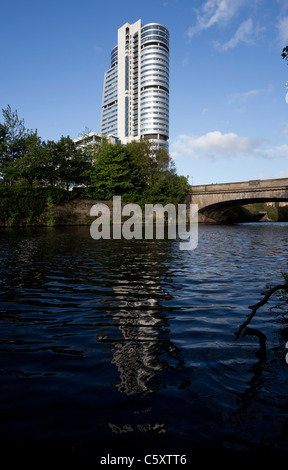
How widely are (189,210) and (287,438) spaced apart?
59.7 meters

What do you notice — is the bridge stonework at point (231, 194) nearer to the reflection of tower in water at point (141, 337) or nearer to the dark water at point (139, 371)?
the dark water at point (139, 371)

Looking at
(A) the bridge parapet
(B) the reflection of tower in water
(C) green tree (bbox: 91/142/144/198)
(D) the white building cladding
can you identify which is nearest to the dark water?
(B) the reflection of tower in water

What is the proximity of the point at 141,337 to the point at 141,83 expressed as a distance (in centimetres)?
16955

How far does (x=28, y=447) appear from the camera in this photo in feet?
8.23

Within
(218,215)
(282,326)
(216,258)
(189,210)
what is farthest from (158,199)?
(282,326)

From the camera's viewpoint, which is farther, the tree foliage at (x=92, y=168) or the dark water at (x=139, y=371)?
the tree foliage at (x=92, y=168)

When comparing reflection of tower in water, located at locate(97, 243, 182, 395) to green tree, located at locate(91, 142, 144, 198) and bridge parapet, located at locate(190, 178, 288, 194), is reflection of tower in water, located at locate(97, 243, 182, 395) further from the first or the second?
bridge parapet, located at locate(190, 178, 288, 194)

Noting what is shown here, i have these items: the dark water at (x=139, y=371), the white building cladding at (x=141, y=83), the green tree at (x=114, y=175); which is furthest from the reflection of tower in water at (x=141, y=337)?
the white building cladding at (x=141, y=83)

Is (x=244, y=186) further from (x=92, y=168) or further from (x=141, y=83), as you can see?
(x=141, y=83)

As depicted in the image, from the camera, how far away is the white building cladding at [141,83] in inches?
5886

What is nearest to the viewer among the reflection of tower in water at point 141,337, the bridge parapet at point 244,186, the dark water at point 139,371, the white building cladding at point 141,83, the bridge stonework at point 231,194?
the dark water at point 139,371

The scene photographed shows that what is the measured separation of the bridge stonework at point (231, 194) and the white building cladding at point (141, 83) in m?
87.1
